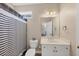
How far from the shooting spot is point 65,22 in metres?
2.00

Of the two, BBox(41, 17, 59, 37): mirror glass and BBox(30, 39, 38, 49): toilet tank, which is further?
BBox(41, 17, 59, 37): mirror glass

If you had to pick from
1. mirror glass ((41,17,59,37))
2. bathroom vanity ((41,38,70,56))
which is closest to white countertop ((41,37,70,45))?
bathroom vanity ((41,38,70,56))

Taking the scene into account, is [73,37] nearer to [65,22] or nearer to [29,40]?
[65,22]

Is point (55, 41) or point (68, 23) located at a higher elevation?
point (68, 23)

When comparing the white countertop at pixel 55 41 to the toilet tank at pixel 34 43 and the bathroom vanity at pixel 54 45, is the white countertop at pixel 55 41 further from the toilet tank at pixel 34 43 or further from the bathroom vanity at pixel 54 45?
the toilet tank at pixel 34 43

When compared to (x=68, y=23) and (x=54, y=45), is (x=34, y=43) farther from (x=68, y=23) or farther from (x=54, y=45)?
(x=68, y=23)

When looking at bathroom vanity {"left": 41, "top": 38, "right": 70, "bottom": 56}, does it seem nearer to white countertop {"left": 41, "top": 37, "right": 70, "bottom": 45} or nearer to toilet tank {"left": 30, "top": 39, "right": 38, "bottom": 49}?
white countertop {"left": 41, "top": 37, "right": 70, "bottom": 45}

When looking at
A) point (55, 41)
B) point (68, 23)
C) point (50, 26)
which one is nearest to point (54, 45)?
point (55, 41)

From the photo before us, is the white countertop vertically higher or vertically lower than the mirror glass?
lower

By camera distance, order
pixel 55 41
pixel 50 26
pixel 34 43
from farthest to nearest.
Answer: pixel 50 26 < pixel 55 41 < pixel 34 43

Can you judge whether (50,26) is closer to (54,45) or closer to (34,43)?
(54,45)

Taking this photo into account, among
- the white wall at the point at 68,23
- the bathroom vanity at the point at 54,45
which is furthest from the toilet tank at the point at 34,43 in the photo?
the white wall at the point at 68,23

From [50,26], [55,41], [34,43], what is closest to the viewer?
[34,43]

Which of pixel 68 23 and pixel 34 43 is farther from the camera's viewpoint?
pixel 68 23
